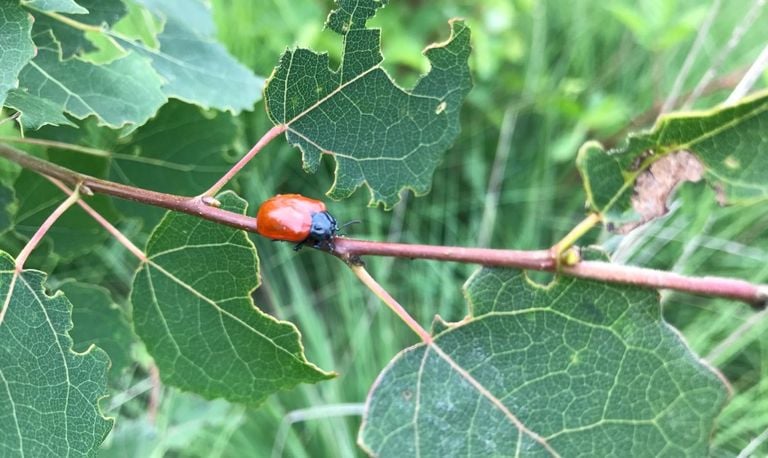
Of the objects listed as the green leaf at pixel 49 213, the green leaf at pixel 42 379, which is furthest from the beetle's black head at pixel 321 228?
the green leaf at pixel 49 213

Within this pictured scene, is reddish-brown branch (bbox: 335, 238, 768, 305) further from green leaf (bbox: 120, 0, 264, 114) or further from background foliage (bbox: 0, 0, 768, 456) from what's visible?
background foliage (bbox: 0, 0, 768, 456)

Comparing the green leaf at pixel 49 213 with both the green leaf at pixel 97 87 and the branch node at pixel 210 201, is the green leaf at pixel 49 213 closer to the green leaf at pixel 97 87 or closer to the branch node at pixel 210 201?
the green leaf at pixel 97 87

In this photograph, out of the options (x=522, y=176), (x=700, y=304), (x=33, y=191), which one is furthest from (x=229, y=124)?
(x=700, y=304)

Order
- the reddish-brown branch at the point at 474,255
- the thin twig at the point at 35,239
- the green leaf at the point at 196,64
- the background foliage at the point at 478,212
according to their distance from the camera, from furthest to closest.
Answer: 1. the background foliage at the point at 478,212
2. the green leaf at the point at 196,64
3. the thin twig at the point at 35,239
4. the reddish-brown branch at the point at 474,255

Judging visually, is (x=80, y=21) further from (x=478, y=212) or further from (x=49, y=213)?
(x=478, y=212)

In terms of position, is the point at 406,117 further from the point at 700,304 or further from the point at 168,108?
the point at 700,304

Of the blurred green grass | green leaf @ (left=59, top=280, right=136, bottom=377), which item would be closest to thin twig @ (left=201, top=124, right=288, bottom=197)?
green leaf @ (left=59, top=280, right=136, bottom=377)
